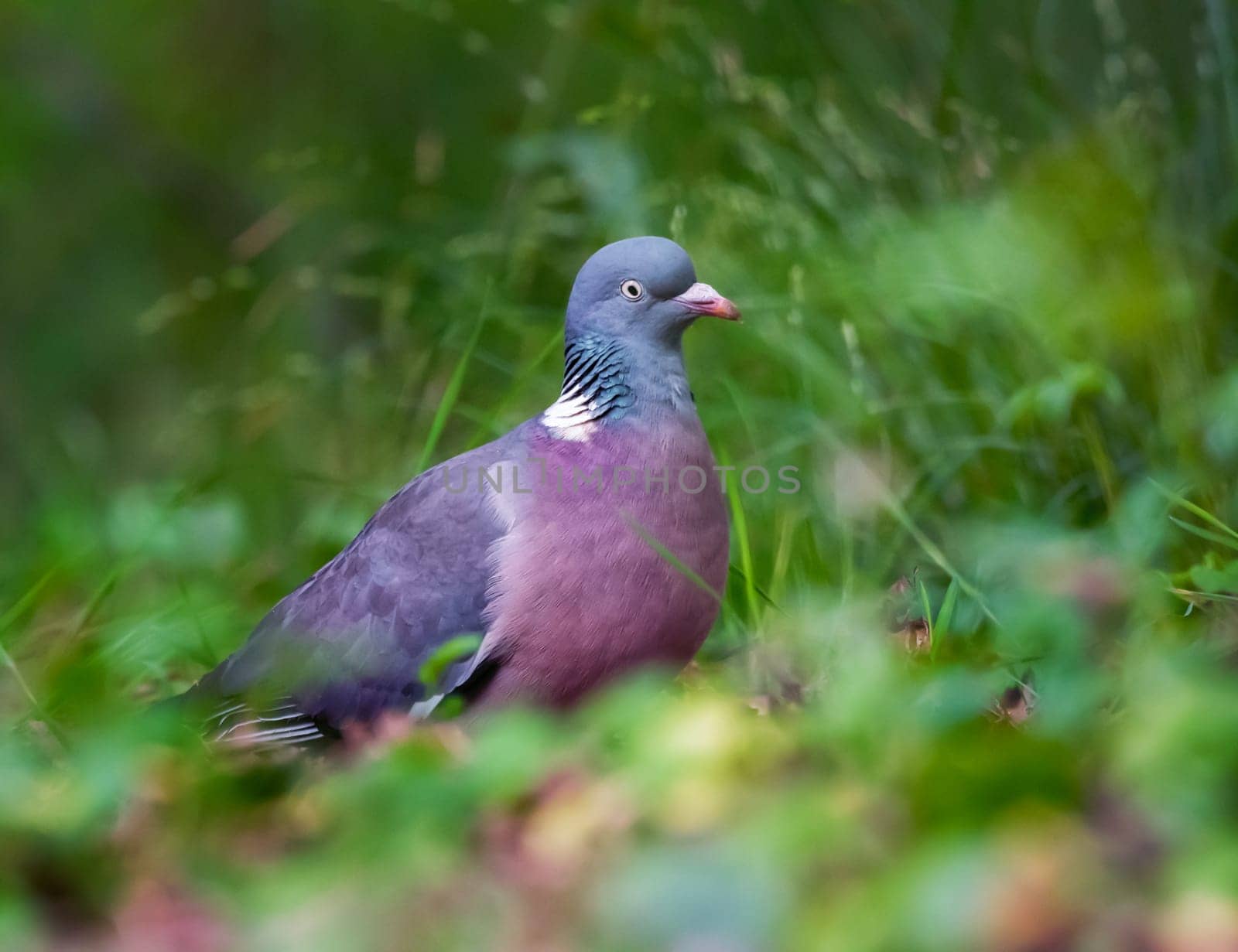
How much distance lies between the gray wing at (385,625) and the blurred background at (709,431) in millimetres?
286

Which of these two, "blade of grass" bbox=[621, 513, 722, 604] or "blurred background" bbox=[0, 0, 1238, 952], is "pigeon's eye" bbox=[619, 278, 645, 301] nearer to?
"blurred background" bbox=[0, 0, 1238, 952]

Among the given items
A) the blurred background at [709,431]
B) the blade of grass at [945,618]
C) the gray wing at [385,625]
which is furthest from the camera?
the gray wing at [385,625]

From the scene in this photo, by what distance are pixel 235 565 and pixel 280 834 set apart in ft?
8.15

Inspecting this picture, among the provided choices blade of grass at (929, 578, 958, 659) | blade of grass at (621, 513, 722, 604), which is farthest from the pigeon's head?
blade of grass at (929, 578, 958, 659)

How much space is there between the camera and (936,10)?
182 inches

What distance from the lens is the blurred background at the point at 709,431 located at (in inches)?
58.1

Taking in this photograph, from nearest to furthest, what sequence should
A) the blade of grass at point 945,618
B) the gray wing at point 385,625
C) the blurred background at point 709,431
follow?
the blurred background at point 709,431 < the blade of grass at point 945,618 < the gray wing at point 385,625

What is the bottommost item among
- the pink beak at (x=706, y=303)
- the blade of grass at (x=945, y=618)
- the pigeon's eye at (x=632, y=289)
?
the blade of grass at (x=945, y=618)

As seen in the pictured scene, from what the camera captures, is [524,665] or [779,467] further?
[779,467]

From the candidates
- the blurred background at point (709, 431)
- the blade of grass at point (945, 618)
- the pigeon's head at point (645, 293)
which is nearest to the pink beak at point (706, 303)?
the pigeon's head at point (645, 293)

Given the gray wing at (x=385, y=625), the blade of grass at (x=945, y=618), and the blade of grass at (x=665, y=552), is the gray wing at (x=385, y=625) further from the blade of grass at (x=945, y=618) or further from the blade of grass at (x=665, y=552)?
the blade of grass at (x=945, y=618)

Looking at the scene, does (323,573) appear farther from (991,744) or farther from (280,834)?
(991,744)

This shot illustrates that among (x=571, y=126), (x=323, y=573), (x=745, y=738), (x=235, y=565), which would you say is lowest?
(x=235, y=565)

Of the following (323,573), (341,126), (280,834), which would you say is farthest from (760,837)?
(341,126)
